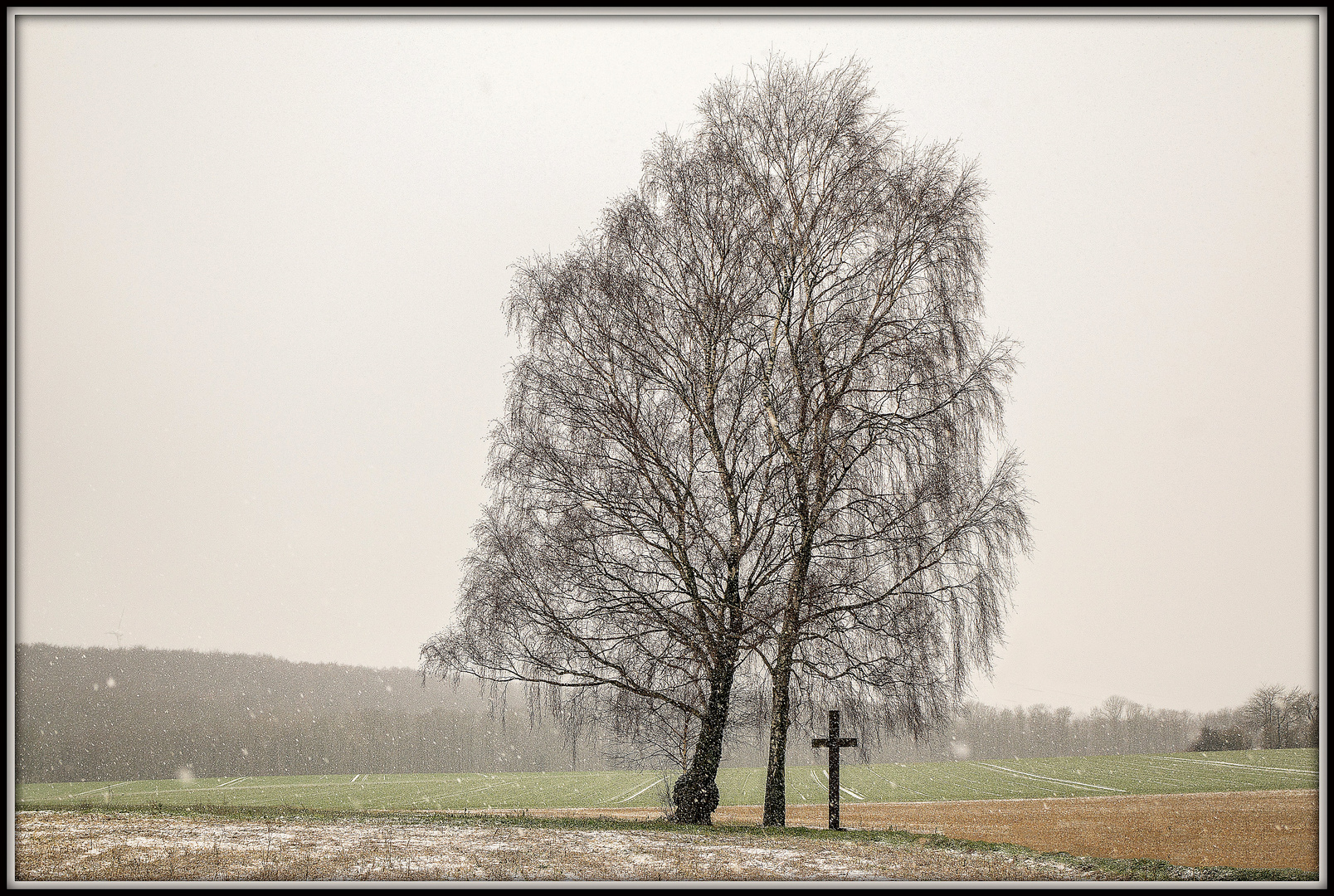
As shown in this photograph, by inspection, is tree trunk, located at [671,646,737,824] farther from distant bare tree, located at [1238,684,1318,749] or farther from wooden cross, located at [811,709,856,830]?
distant bare tree, located at [1238,684,1318,749]

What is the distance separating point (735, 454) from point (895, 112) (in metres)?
5.75

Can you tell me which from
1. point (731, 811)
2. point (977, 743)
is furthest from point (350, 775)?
point (731, 811)

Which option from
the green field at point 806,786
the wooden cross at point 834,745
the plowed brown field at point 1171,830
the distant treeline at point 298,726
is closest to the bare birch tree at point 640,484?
the wooden cross at point 834,745

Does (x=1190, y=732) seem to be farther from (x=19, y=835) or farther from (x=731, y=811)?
(x=19, y=835)

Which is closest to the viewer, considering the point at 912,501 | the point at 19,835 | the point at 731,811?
the point at 19,835

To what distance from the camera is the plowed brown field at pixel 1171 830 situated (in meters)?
9.10

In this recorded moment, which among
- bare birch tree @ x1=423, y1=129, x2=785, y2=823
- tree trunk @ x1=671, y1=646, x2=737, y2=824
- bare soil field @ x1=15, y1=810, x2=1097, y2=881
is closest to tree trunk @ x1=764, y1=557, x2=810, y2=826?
bare birch tree @ x1=423, y1=129, x2=785, y2=823

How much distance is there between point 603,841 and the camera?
953cm

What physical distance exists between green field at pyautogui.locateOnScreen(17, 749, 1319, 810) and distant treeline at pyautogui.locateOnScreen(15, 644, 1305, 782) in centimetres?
197

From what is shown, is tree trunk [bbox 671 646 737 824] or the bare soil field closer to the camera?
the bare soil field

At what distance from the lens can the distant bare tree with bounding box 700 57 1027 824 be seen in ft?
36.4

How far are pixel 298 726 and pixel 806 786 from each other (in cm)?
3837

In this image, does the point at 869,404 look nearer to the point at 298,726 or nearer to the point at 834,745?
the point at 834,745

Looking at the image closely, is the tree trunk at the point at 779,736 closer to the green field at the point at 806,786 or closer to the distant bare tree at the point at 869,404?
the distant bare tree at the point at 869,404
